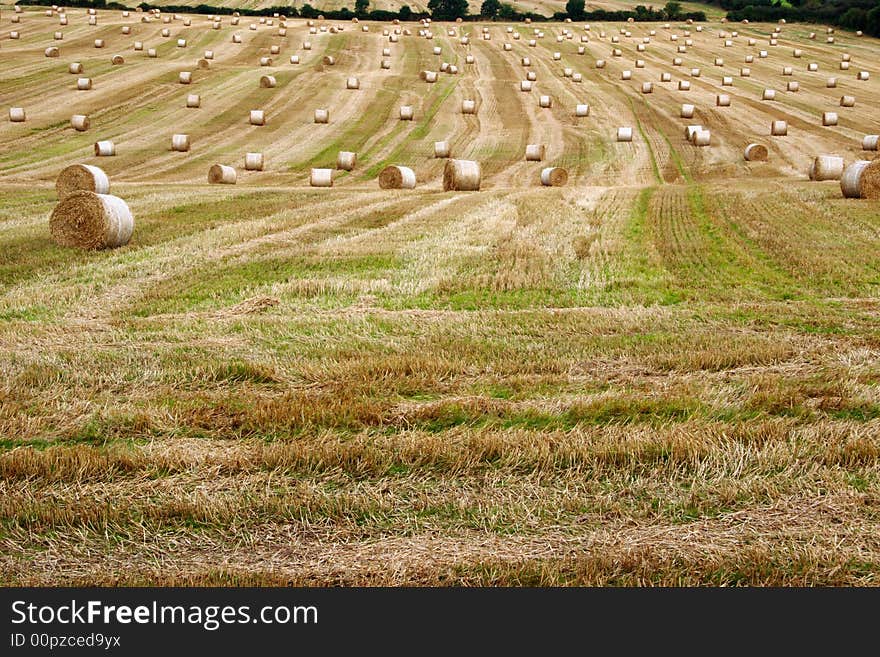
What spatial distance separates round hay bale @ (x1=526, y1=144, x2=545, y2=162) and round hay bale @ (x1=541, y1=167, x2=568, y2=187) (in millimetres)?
5802

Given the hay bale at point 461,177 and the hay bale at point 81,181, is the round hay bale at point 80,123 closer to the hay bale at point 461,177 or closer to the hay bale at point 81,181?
the hay bale at point 81,181

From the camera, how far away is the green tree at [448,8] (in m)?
92.7

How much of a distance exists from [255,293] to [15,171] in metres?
26.2

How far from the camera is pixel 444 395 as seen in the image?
24.6ft

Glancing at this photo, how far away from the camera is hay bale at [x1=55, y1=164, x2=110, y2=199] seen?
22.6 m

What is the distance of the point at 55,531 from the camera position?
5062 mm

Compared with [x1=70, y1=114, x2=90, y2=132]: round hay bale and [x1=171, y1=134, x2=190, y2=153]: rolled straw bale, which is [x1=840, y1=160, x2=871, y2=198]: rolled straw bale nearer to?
[x1=171, y1=134, x2=190, y2=153]: rolled straw bale

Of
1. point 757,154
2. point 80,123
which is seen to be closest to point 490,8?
point 80,123

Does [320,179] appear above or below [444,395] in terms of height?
below

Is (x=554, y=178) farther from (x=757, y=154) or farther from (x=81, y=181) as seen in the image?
(x=81, y=181)

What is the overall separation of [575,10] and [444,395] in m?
95.6

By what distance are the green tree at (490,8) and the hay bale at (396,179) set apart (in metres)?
68.4

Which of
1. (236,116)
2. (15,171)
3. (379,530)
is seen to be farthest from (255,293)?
(236,116)

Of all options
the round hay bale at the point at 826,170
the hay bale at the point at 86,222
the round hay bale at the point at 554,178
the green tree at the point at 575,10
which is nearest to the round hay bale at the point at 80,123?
the round hay bale at the point at 554,178
